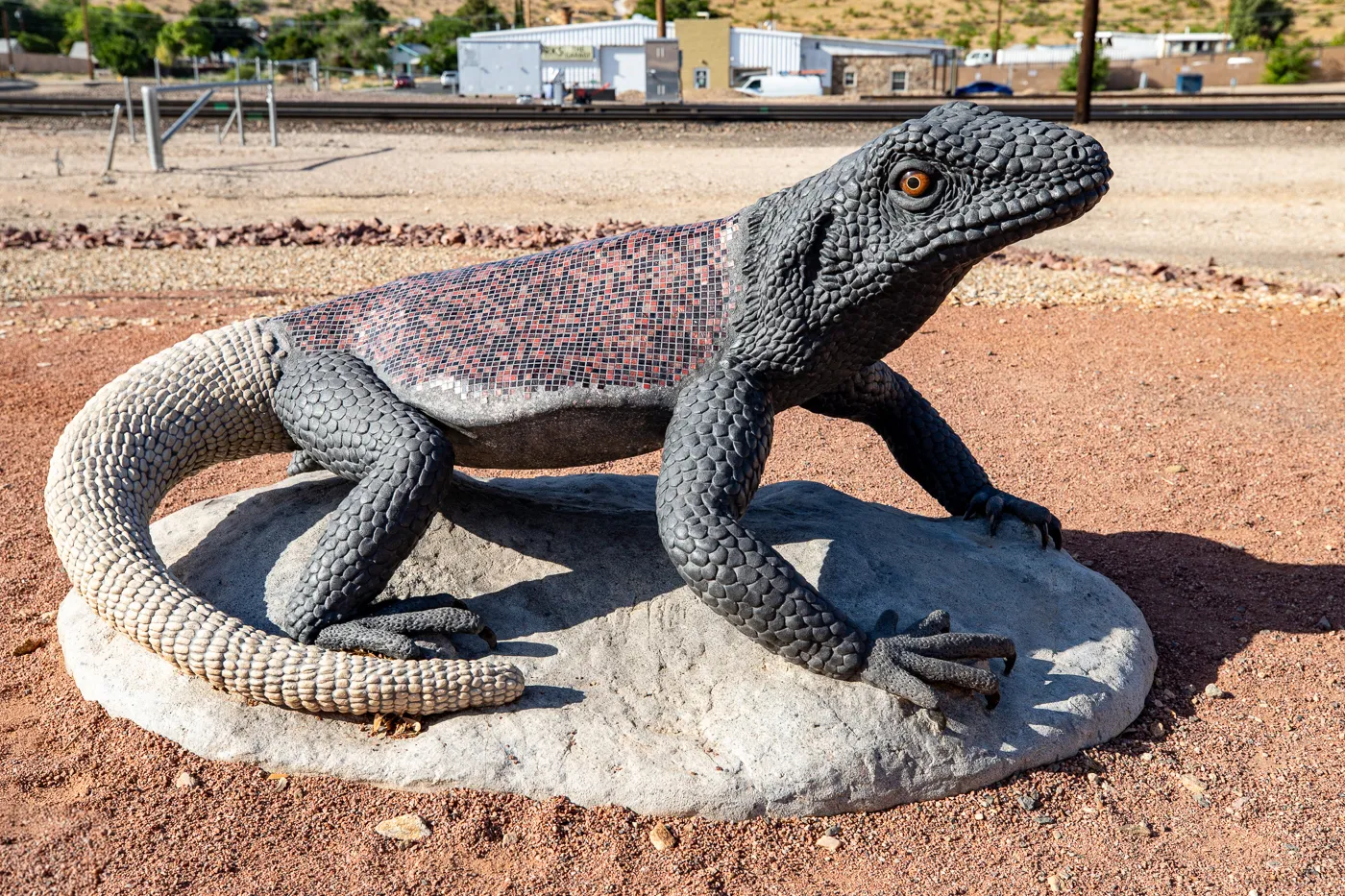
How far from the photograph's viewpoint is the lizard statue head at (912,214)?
343 cm

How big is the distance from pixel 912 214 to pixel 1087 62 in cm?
2071

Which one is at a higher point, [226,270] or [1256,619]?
[226,270]

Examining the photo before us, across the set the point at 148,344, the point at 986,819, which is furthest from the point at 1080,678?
the point at 148,344

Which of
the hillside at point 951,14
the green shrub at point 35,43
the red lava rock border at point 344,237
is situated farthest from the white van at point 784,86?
the green shrub at point 35,43

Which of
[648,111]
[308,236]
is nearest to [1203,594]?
[308,236]

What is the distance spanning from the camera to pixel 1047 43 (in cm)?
6456

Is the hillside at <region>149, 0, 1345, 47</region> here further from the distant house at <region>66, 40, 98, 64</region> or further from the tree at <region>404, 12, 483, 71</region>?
the distant house at <region>66, 40, 98, 64</region>

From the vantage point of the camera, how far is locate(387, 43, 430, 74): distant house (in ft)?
172

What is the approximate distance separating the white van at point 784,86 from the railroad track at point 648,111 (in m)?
7.78

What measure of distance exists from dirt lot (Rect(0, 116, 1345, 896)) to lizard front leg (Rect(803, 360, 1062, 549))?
76 cm

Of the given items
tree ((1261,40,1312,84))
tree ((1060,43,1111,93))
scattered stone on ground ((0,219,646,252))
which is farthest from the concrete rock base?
tree ((1261,40,1312,84))

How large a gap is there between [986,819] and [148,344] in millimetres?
6996

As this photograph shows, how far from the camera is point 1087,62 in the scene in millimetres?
22078

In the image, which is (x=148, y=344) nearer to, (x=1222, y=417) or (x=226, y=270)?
(x=226, y=270)
